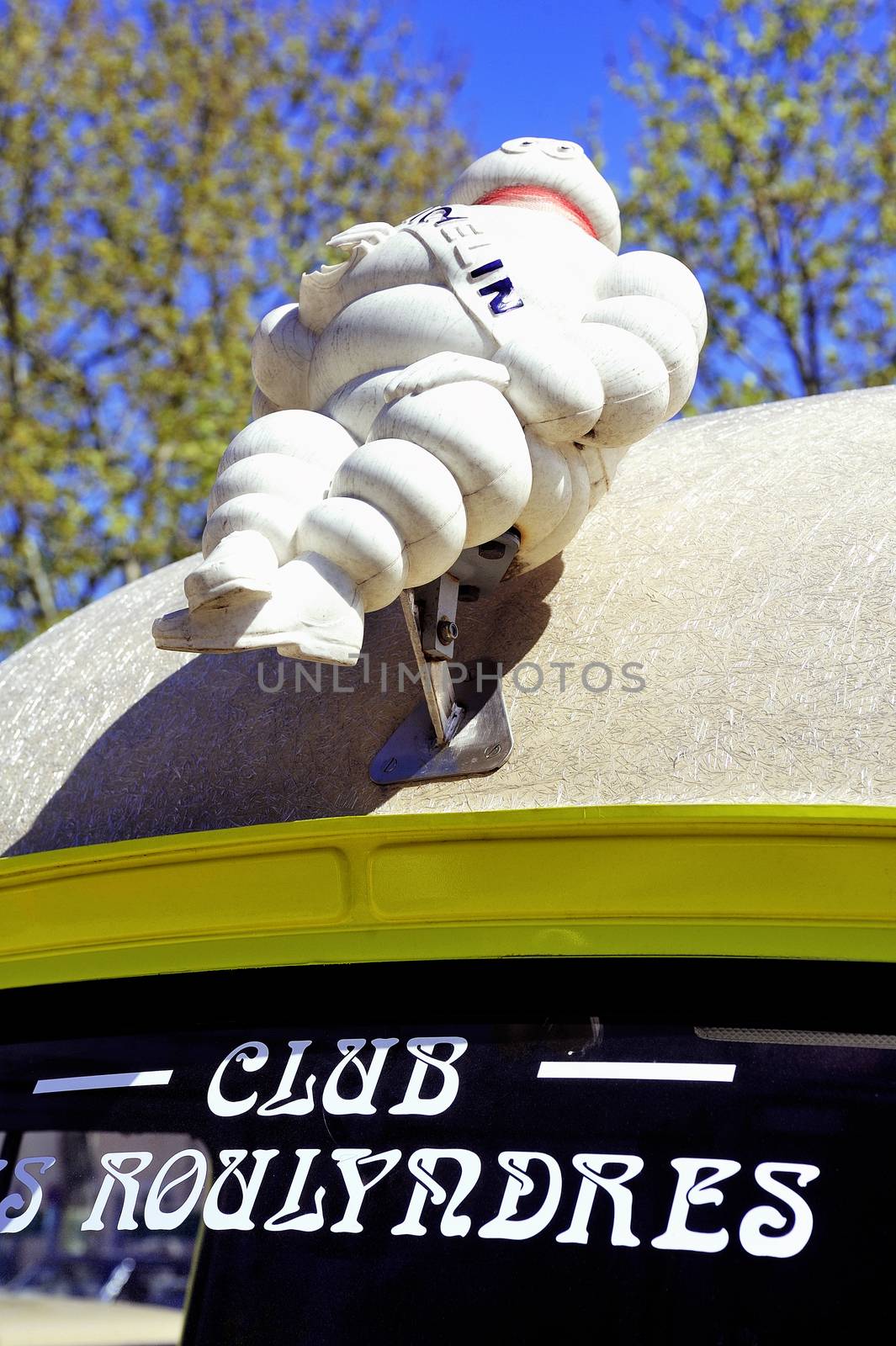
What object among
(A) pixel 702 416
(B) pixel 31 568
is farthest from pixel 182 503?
(A) pixel 702 416

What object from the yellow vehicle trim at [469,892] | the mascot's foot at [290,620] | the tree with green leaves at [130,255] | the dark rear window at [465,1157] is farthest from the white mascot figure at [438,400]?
the tree with green leaves at [130,255]

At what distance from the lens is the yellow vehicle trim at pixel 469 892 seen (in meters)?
1.51

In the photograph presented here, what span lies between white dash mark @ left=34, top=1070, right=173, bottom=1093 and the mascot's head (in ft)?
4.19

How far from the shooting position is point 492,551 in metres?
1.88

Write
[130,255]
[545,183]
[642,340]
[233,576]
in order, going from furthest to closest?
[130,255], [545,183], [642,340], [233,576]

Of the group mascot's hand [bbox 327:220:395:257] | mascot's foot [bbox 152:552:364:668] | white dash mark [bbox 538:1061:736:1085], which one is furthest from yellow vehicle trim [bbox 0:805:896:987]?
mascot's hand [bbox 327:220:395:257]

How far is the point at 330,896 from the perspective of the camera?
171 centimetres

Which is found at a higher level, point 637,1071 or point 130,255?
point 130,255

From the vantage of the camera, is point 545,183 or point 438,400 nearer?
point 438,400

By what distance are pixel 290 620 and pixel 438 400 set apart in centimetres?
34

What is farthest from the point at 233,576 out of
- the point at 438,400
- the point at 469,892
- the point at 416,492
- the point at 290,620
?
the point at 469,892

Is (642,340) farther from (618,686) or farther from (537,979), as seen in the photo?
(537,979)

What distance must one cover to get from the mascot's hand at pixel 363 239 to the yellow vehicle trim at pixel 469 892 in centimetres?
77

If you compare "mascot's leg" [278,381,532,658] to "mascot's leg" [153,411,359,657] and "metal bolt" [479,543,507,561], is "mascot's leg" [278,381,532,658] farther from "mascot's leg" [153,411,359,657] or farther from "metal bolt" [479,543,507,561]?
"metal bolt" [479,543,507,561]
